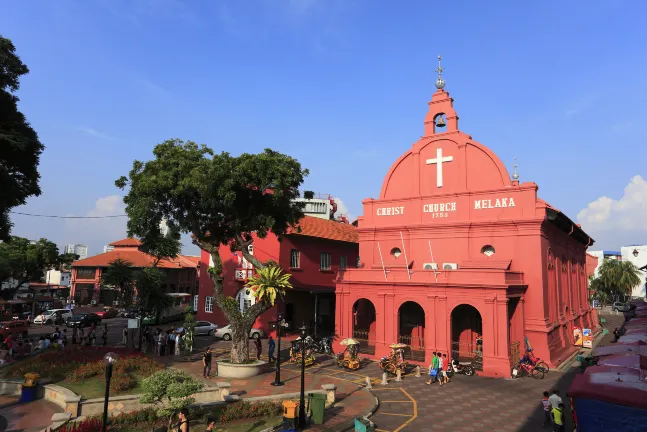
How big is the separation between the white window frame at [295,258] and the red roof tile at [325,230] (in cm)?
159

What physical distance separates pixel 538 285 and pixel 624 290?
196 feet

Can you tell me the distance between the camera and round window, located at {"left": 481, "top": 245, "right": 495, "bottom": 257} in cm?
2639

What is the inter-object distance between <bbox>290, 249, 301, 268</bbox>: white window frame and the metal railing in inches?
355

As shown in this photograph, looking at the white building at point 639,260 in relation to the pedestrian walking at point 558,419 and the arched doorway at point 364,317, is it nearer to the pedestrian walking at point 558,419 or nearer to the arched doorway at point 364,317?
the arched doorway at point 364,317

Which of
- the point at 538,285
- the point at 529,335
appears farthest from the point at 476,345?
the point at 538,285

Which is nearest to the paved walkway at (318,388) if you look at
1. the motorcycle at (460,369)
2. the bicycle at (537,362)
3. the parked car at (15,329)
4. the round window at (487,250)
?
the motorcycle at (460,369)

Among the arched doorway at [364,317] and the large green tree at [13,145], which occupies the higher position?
the large green tree at [13,145]

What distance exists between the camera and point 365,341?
27.7 meters

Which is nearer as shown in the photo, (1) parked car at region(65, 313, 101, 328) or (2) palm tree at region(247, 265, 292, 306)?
(2) palm tree at region(247, 265, 292, 306)

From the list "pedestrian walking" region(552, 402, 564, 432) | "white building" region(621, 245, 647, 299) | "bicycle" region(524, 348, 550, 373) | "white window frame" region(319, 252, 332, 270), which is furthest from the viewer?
"white building" region(621, 245, 647, 299)

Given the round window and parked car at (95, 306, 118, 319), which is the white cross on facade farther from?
parked car at (95, 306, 118, 319)

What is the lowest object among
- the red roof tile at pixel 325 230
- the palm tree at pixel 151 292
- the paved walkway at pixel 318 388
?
the paved walkway at pixel 318 388

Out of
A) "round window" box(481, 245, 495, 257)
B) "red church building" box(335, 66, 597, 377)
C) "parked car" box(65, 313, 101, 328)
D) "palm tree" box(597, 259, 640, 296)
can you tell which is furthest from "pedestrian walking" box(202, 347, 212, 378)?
"palm tree" box(597, 259, 640, 296)

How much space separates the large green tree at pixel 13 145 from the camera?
20.6 m
